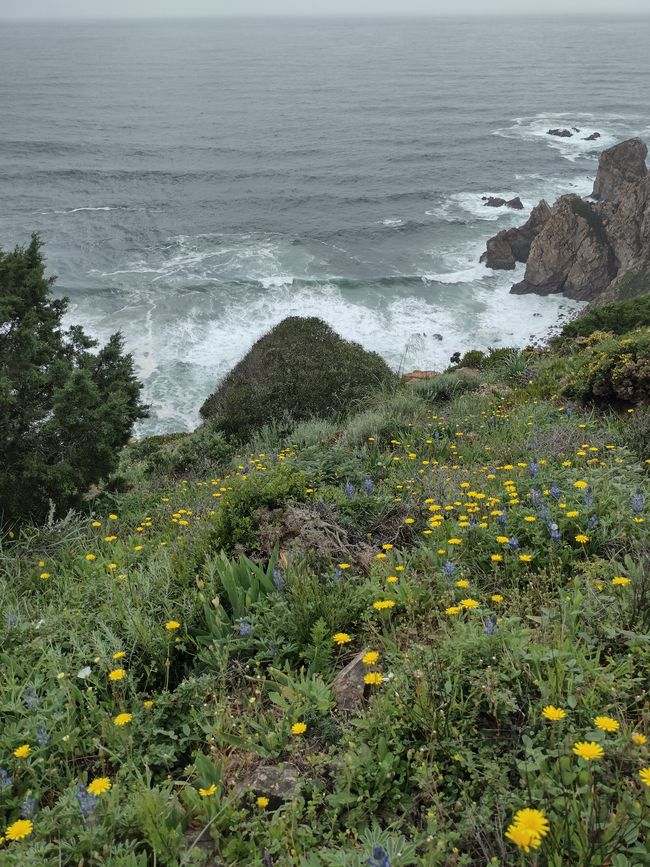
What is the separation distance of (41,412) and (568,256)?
30.7 metres

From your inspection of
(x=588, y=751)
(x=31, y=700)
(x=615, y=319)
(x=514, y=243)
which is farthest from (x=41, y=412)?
(x=514, y=243)

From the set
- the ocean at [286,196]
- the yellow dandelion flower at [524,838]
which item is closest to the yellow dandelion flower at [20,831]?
the yellow dandelion flower at [524,838]

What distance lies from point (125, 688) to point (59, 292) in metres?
31.3

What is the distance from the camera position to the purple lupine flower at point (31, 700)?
309 cm

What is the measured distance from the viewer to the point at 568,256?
3366cm

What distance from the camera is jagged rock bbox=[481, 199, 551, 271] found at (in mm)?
35906

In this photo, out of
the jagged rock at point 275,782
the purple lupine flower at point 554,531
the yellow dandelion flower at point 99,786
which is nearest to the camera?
the yellow dandelion flower at point 99,786

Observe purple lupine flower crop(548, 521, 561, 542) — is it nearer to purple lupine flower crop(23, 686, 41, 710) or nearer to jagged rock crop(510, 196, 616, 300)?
purple lupine flower crop(23, 686, 41, 710)

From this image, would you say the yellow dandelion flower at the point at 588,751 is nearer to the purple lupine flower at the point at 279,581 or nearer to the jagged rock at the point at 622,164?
the purple lupine flower at the point at 279,581

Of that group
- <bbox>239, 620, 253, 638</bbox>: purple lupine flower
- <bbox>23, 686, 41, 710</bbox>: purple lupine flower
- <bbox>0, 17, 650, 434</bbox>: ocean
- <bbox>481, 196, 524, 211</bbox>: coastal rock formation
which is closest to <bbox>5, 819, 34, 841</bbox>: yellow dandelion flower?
<bbox>23, 686, 41, 710</bbox>: purple lupine flower

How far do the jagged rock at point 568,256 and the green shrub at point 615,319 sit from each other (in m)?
14.6

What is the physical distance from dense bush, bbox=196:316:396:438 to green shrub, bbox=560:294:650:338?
6.43m

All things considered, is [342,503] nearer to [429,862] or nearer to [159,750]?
[159,750]

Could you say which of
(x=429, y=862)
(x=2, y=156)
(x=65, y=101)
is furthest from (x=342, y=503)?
(x=65, y=101)
